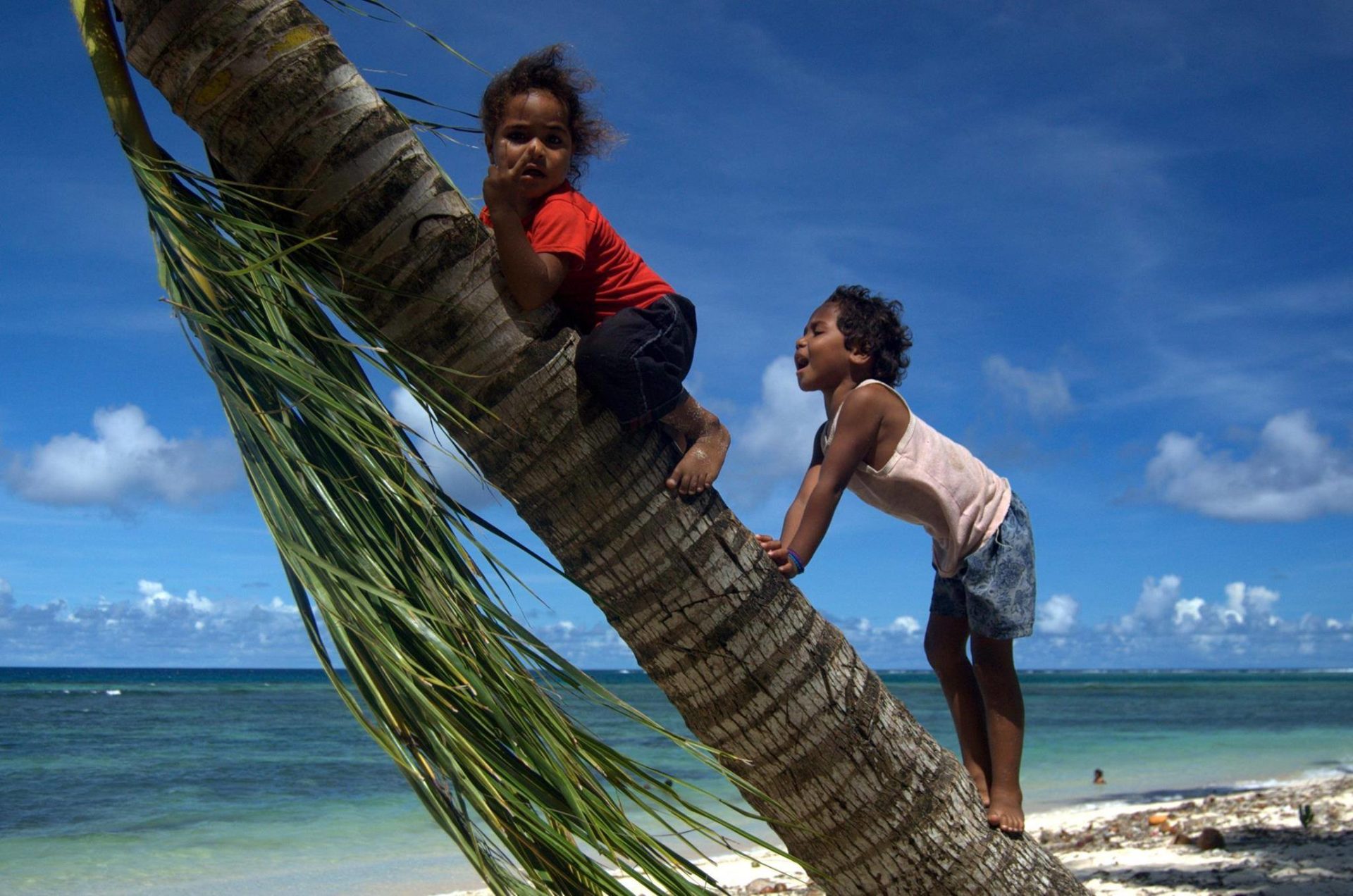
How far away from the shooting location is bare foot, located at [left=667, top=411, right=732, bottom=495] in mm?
2129

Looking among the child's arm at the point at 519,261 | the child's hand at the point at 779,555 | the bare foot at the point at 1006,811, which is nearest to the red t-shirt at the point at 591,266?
the child's arm at the point at 519,261

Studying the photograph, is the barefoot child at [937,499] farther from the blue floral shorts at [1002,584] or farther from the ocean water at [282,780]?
the ocean water at [282,780]

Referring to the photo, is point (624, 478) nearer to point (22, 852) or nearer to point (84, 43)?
point (84, 43)

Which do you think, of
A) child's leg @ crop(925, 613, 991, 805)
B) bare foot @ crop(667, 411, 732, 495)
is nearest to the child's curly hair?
bare foot @ crop(667, 411, 732, 495)

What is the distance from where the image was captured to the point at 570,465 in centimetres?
207

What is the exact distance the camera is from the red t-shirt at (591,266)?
2256mm

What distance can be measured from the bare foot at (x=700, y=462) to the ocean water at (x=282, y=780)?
278 inches

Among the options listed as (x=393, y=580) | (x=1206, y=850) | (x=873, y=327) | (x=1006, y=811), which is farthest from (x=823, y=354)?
(x=1206, y=850)

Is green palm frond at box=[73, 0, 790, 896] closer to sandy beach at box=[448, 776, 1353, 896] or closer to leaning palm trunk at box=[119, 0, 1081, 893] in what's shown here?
leaning palm trunk at box=[119, 0, 1081, 893]

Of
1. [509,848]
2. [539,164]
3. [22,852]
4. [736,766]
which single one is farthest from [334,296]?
[22,852]

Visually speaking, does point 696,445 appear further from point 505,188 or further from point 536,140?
point 536,140

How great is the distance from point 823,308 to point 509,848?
6.16ft

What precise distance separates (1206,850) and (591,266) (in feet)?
19.7

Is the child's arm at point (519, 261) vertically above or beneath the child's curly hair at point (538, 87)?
beneath
